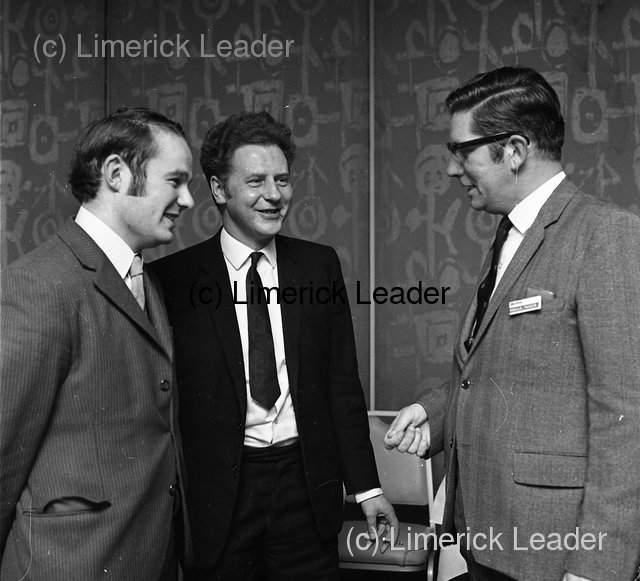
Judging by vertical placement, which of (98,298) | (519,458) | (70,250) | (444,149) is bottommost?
(519,458)

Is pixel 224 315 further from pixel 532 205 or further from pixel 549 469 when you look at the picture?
pixel 549 469

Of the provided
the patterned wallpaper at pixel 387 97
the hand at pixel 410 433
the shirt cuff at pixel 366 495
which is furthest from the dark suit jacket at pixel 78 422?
the patterned wallpaper at pixel 387 97

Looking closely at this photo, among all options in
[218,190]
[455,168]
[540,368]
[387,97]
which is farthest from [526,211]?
[387,97]

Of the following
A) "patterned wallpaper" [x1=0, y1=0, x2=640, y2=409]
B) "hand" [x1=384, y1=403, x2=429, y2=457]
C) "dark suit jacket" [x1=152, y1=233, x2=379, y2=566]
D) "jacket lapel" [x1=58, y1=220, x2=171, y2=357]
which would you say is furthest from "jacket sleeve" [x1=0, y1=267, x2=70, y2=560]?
"patterned wallpaper" [x1=0, y1=0, x2=640, y2=409]

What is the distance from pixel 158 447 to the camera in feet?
6.09

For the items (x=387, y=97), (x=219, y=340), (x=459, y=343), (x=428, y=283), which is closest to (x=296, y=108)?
(x=387, y=97)

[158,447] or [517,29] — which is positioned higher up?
[517,29]

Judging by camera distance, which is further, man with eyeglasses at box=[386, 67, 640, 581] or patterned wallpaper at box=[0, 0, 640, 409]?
patterned wallpaper at box=[0, 0, 640, 409]

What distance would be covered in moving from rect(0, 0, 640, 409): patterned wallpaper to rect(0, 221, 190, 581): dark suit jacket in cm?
252

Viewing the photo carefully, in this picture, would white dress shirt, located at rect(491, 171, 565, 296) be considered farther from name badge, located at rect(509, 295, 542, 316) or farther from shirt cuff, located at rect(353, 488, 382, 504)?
shirt cuff, located at rect(353, 488, 382, 504)

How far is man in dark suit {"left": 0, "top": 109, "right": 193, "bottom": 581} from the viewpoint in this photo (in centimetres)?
166

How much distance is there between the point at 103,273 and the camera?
181 cm

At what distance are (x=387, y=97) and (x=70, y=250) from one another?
297 cm

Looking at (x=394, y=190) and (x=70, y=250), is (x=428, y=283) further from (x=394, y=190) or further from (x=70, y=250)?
(x=70, y=250)
